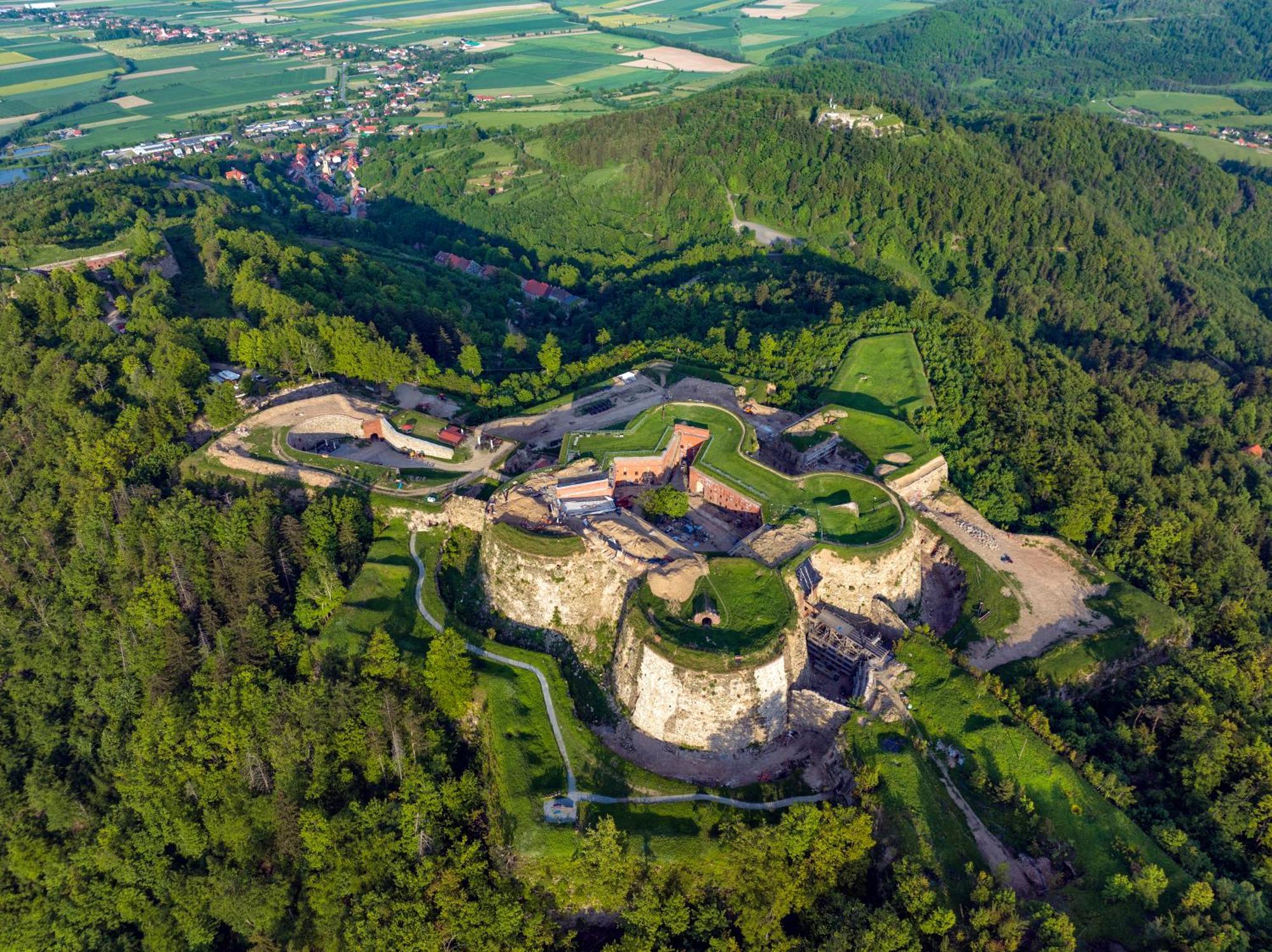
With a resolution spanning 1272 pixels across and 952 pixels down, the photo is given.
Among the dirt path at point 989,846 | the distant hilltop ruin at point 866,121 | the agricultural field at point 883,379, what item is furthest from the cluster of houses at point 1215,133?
the dirt path at point 989,846

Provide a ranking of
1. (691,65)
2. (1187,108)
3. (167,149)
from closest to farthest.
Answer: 1. (167,149)
2. (1187,108)
3. (691,65)

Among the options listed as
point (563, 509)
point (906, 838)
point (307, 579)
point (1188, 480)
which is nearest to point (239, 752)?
point (307, 579)

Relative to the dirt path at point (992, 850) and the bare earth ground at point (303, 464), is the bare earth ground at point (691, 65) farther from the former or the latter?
the dirt path at point (992, 850)

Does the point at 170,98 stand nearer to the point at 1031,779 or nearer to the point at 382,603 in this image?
the point at 382,603

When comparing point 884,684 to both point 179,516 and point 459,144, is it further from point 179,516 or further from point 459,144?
point 459,144

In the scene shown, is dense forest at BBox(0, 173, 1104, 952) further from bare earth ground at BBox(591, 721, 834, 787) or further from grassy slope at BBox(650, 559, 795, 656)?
grassy slope at BBox(650, 559, 795, 656)

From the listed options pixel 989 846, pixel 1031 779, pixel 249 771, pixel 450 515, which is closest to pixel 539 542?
pixel 450 515
